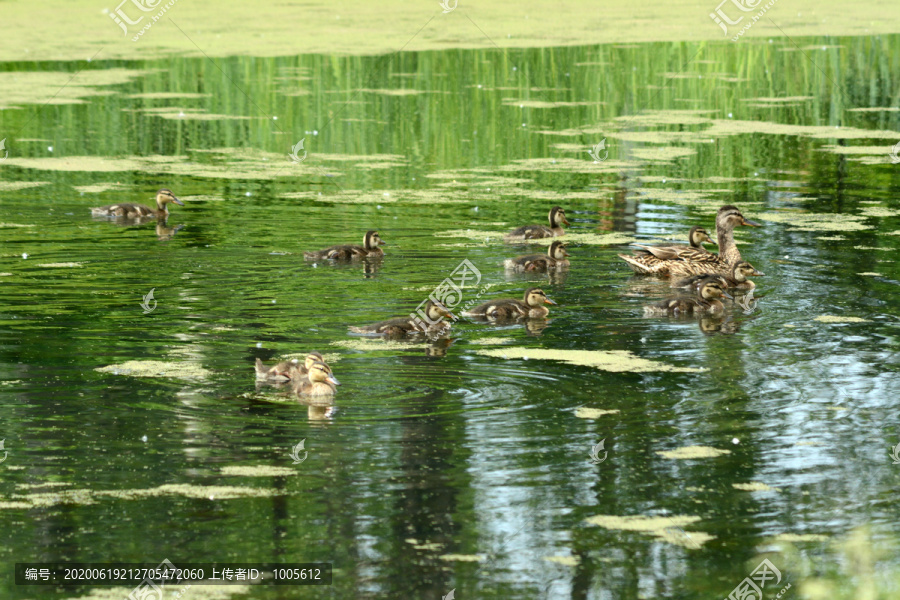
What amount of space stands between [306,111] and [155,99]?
3.19m

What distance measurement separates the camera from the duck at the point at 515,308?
9297mm

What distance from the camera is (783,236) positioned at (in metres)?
12.1

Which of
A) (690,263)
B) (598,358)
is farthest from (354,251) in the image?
(598,358)

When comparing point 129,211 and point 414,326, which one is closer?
point 414,326

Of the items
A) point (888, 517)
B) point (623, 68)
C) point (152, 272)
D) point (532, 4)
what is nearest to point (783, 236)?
point (152, 272)

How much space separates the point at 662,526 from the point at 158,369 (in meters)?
3.48

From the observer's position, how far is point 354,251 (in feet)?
36.5

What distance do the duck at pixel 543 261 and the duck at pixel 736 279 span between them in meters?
0.97
